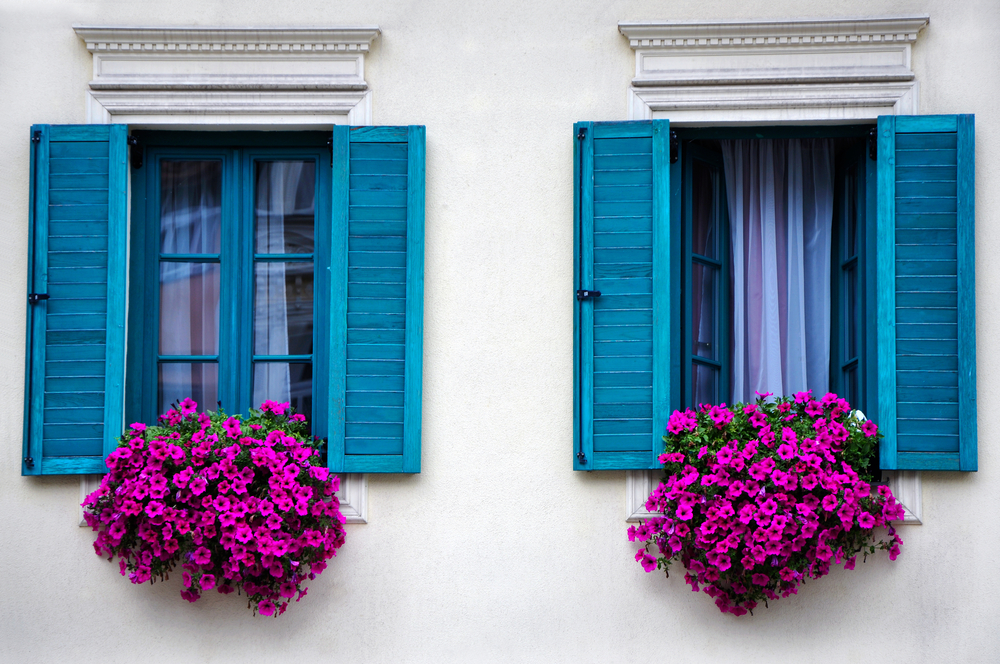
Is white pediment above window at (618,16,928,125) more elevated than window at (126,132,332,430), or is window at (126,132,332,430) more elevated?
white pediment above window at (618,16,928,125)

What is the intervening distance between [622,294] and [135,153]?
7.68 feet

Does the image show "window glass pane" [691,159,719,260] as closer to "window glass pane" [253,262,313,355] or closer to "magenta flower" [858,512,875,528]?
"magenta flower" [858,512,875,528]

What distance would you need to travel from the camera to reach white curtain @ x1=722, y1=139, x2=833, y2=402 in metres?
5.20

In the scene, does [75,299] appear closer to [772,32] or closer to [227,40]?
[227,40]

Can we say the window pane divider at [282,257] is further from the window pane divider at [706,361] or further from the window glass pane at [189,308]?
the window pane divider at [706,361]

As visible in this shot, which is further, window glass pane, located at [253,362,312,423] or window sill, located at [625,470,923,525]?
window glass pane, located at [253,362,312,423]

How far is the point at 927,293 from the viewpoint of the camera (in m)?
4.81

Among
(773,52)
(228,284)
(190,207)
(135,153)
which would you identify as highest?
(773,52)

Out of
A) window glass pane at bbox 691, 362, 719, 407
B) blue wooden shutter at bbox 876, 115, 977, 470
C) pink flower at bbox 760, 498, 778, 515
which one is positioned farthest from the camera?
window glass pane at bbox 691, 362, 719, 407

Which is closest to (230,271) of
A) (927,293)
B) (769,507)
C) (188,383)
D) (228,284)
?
(228,284)

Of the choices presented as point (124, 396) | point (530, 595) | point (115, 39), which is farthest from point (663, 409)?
point (115, 39)

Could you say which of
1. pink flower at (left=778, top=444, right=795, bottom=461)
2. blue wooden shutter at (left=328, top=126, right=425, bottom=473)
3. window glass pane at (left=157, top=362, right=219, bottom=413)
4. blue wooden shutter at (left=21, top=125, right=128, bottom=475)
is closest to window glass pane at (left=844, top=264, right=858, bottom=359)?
pink flower at (left=778, top=444, right=795, bottom=461)

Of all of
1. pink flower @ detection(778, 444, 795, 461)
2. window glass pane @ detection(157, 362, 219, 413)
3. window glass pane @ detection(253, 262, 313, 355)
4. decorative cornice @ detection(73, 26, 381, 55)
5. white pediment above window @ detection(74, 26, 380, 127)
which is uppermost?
decorative cornice @ detection(73, 26, 381, 55)

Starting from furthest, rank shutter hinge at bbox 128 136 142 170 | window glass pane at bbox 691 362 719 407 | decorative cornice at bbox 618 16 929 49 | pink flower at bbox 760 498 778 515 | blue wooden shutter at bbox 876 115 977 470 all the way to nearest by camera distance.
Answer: window glass pane at bbox 691 362 719 407, shutter hinge at bbox 128 136 142 170, decorative cornice at bbox 618 16 929 49, blue wooden shutter at bbox 876 115 977 470, pink flower at bbox 760 498 778 515
